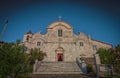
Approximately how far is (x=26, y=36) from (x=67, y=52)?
34.6ft

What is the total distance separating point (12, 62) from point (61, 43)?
1844 cm

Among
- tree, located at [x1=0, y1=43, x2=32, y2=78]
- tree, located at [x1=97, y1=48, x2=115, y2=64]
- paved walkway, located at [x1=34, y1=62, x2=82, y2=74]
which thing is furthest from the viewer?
paved walkway, located at [x1=34, y1=62, x2=82, y2=74]

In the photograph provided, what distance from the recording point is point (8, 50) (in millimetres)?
9266

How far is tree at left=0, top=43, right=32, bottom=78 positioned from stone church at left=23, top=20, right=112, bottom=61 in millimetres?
15999

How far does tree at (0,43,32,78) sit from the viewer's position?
8.54 meters

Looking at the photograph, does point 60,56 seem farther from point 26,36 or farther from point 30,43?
point 26,36

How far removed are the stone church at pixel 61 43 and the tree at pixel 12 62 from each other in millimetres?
15999

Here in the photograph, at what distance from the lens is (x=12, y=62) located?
8.88 meters

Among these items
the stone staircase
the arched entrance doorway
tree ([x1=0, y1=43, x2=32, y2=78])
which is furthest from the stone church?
tree ([x1=0, y1=43, x2=32, y2=78])

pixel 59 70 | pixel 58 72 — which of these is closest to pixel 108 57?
pixel 59 70

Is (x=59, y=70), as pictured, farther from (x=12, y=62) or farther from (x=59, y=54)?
(x=59, y=54)

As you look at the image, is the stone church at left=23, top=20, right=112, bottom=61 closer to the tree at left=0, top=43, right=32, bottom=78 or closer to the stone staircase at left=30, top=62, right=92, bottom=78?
the stone staircase at left=30, top=62, right=92, bottom=78

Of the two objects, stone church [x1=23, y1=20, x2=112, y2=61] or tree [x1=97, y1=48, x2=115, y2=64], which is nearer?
tree [x1=97, y1=48, x2=115, y2=64]

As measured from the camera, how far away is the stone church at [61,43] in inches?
1024
